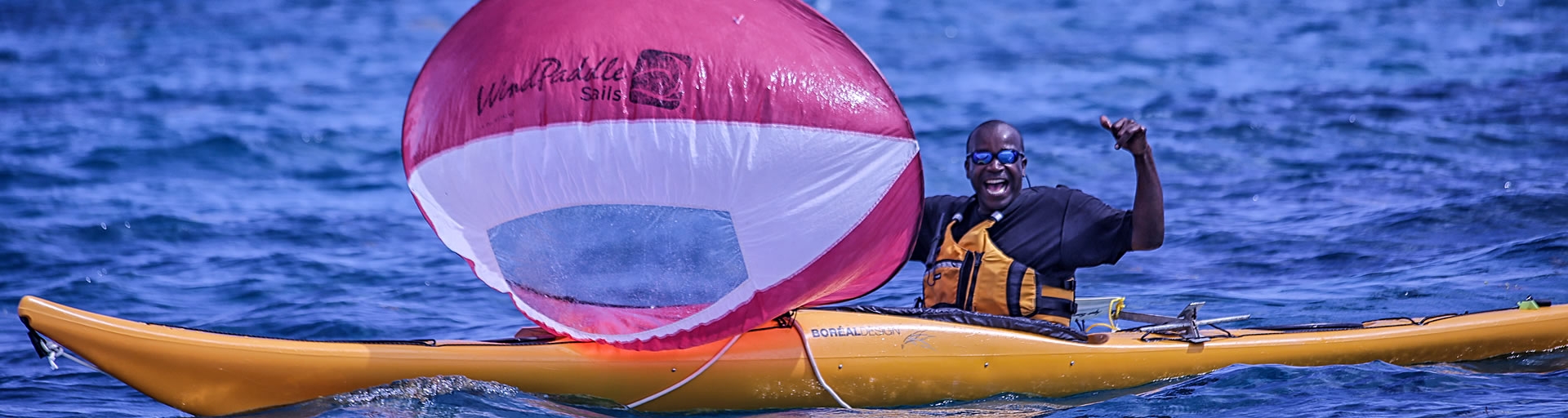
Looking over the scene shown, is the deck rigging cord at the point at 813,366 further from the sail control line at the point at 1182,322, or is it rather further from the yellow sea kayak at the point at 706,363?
the sail control line at the point at 1182,322

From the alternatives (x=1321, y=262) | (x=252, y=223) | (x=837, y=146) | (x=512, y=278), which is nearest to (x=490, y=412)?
(x=512, y=278)

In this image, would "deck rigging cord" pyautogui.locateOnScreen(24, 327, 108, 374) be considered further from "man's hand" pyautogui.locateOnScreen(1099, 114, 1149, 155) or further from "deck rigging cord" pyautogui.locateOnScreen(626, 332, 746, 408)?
"man's hand" pyautogui.locateOnScreen(1099, 114, 1149, 155)

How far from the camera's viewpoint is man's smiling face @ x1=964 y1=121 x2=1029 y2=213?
557 cm

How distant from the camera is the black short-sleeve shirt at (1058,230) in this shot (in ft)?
17.9

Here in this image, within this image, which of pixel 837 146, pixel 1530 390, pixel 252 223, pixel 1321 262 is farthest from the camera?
pixel 252 223

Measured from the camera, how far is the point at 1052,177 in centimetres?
1172

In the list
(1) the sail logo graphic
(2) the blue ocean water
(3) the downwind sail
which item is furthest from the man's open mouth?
(1) the sail logo graphic

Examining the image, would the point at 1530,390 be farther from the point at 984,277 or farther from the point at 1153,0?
the point at 1153,0

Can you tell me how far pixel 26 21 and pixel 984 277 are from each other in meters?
22.4

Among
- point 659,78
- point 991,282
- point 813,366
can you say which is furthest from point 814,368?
point 659,78

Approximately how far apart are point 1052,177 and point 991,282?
6.29 m

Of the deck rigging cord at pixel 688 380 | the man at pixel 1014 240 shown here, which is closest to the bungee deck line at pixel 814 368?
the deck rigging cord at pixel 688 380

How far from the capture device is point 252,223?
1070cm

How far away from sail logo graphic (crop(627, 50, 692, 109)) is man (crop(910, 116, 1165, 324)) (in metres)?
1.21
